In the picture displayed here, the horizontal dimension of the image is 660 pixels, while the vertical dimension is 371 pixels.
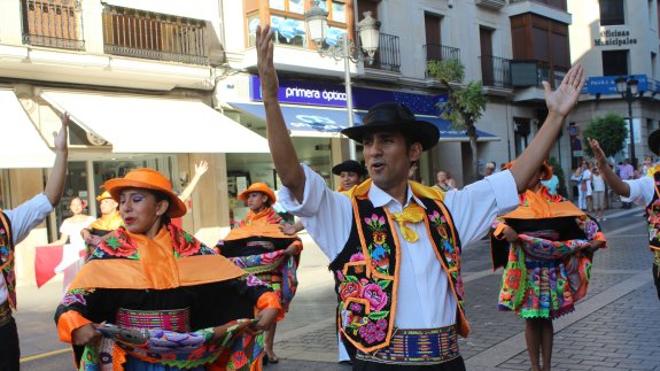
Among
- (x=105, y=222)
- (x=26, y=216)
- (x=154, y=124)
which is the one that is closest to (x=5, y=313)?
(x=26, y=216)

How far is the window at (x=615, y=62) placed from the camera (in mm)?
37812

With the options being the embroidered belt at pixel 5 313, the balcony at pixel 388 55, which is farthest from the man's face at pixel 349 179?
the balcony at pixel 388 55

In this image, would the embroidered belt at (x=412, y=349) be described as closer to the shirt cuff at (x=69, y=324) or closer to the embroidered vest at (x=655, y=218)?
the shirt cuff at (x=69, y=324)

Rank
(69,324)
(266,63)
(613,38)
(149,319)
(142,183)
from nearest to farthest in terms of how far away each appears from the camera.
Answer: (266,63)
(69,324)
(149,319)
(142,183)
(613,38)

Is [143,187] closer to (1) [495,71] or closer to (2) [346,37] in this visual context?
(2) [346,37]

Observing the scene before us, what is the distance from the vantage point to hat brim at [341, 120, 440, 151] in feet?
9.33

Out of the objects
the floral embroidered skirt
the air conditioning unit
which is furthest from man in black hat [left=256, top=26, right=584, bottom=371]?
the air conditioning unit

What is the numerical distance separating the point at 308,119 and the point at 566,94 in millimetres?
15678

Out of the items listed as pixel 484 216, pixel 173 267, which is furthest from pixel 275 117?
pixel 173 267

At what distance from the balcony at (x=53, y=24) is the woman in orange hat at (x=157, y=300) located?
11.5 metres

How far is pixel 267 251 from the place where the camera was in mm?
6836

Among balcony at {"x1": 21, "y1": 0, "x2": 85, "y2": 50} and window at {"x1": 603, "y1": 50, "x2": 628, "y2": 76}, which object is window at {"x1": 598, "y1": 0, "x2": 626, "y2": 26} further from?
balcony at {"x1": 21, "y1": 0, "x2": 85, "y2": 50}

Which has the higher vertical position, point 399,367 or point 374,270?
point 374,270

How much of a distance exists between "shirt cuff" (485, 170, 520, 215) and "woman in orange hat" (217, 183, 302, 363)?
3990mm
